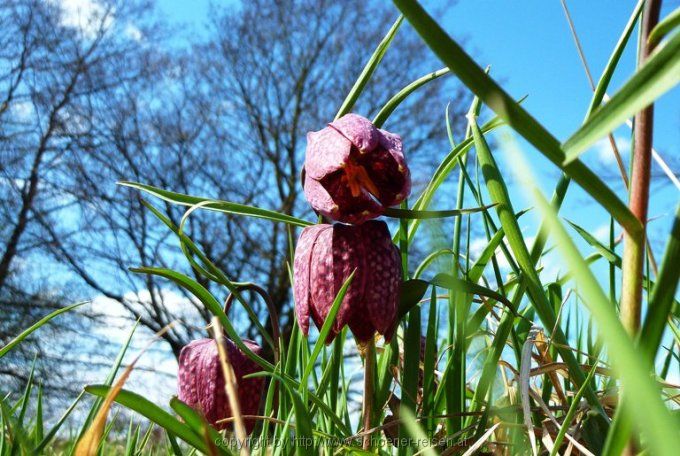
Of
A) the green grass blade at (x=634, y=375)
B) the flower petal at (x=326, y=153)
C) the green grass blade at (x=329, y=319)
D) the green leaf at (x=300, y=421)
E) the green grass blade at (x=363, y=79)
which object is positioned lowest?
the green grass blade at (x=634, y=375)

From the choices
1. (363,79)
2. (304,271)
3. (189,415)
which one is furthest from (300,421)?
(363,79)

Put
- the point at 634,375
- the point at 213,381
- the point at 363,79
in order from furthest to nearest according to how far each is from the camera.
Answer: the point at 213,381 → the point at 363,79 → the point at 634,375

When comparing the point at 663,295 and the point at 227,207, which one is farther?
the point at 227,207

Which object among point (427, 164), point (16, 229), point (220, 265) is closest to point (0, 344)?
point (16, 229)

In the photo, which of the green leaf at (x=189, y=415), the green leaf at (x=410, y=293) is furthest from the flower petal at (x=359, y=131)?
the green leaf at (x=189, y=415)

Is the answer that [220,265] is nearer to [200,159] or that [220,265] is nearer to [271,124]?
[200,159]

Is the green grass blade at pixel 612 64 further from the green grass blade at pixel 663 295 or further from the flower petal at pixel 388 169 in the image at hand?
the green grass blade at pixel 663 295

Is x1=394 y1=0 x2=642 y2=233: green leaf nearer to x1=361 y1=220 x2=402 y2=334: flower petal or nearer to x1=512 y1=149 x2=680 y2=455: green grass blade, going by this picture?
x1=512 y1=149 x2=680 y2=455: green grass blade

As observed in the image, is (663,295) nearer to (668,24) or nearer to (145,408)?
(668,24)
